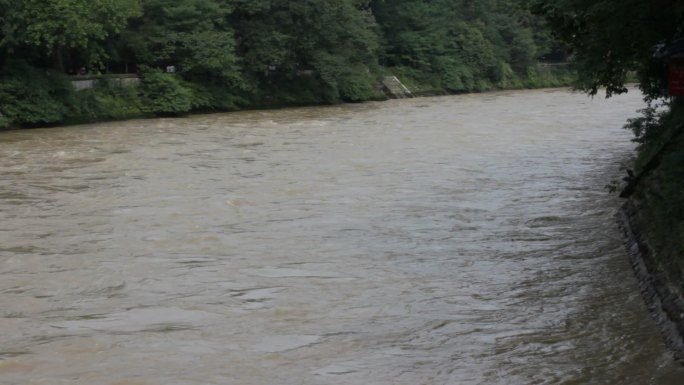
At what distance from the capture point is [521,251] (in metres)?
13.7

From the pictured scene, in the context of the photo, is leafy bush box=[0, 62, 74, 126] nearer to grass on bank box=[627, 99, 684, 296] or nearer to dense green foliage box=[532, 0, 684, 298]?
dense green foliage box=[532, 0, 684, 298]

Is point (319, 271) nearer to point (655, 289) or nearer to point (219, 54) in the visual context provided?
point (655, 289)

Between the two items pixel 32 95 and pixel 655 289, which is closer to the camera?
pixel 655 289

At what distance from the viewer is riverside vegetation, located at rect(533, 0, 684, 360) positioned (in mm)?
9859

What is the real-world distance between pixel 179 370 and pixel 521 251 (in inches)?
254

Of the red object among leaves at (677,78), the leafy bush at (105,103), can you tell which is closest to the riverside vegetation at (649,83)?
the red object among leaves at (677,78)

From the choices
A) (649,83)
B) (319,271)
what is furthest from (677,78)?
(319,271)

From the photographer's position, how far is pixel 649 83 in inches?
619

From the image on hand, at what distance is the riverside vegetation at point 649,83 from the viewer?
9859 millimetres

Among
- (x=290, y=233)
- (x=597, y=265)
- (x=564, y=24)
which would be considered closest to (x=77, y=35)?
(x=290, y=233)

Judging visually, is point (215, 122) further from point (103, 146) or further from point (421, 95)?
point (421, 95)

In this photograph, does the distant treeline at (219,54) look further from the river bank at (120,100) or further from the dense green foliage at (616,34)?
the dense green foliage at (616,34)

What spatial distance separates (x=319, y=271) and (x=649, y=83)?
6948 millimetres

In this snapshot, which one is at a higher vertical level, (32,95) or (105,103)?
(32,95)
